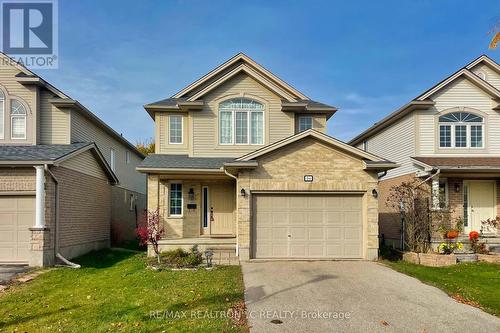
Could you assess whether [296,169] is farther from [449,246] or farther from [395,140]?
[395,140]

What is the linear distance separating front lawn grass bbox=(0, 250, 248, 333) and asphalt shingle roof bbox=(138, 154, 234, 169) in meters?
4.18

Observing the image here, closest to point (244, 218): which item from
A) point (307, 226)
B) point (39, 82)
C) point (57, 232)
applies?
point (307, 226)

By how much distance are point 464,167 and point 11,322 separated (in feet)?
50.6

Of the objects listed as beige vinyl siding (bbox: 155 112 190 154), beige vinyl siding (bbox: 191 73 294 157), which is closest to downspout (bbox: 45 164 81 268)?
beige vinyl siding (bbox: 155 112 190 154)

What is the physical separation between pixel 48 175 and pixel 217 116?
7.06 m

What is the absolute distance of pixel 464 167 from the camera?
15.9 metres

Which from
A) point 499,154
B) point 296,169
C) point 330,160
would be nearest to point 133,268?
point 296,169

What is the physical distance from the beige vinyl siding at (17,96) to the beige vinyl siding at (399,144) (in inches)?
603

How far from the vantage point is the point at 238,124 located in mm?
17734

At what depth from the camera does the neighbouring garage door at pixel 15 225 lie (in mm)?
13648

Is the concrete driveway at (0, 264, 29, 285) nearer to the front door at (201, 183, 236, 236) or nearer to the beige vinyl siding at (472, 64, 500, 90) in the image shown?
the front door at (201, 183, 236, 236)

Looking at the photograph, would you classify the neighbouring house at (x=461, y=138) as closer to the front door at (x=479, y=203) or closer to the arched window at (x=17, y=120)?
the front door at (x=479, y=203)

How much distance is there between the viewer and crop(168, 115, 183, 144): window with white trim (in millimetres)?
18016

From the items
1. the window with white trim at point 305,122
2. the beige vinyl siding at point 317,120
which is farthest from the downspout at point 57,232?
the window with white trim at point 305,122
